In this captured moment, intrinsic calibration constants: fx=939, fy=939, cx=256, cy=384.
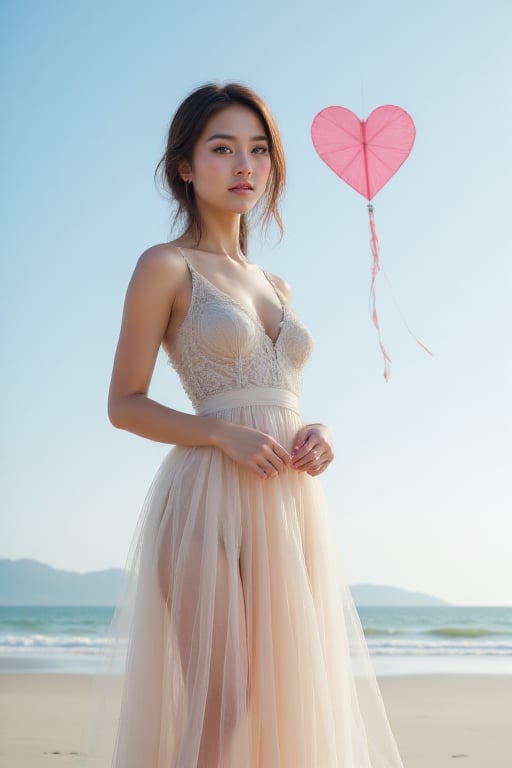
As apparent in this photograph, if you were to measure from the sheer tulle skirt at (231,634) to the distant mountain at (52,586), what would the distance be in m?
25.6

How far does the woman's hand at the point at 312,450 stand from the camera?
2.23m

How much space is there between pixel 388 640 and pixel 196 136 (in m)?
14.1

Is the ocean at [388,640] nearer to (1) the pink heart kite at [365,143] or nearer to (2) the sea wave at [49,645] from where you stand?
(2) the sea wave at [49,645]

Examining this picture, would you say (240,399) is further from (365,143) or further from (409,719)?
(409,719)

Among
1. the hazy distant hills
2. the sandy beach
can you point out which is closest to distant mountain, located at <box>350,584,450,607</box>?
the hazy distant hills

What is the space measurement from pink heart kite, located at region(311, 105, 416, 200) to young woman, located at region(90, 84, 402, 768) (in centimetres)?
91

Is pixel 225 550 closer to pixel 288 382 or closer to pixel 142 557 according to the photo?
pixel 142 557

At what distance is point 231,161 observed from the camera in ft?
8.13

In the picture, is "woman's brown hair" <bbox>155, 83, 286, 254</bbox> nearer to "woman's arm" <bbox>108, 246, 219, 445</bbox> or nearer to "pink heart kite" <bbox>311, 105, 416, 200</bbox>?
"woman's arm" <bbox>108, 246, 219, 445</bbox>

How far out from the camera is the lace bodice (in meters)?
2.29

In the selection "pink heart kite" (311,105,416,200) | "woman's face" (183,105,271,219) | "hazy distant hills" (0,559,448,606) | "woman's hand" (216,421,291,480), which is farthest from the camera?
"hazy distant hills" (0,559,448,606)

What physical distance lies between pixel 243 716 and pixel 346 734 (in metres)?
0.31

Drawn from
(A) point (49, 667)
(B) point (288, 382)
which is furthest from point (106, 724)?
(A) point (49, 667)

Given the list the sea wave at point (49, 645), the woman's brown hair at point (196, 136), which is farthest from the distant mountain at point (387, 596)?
the woman's brown hair at point (196, 136)
